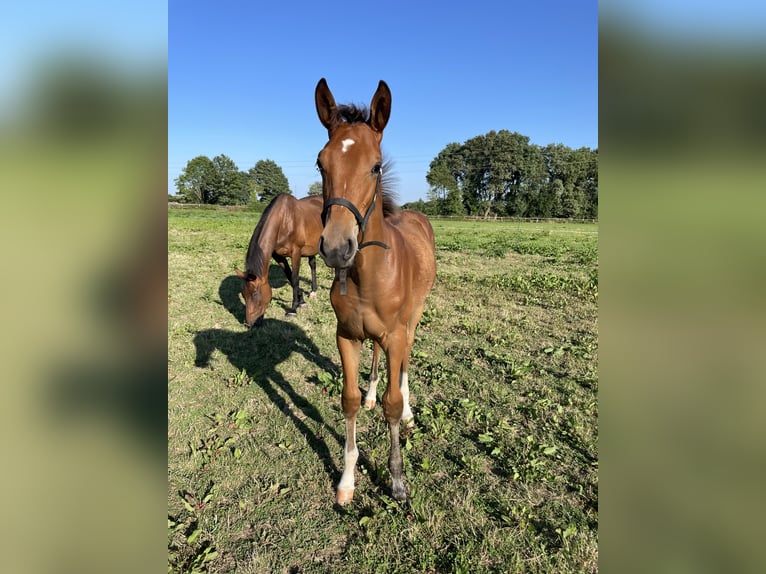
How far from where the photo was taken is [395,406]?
2996 mm

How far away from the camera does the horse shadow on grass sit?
3.70 metres

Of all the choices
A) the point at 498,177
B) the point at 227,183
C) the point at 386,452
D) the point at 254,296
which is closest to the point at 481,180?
the point at 498,177

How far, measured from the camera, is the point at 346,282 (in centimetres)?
266

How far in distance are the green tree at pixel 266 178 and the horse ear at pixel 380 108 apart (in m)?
75.5

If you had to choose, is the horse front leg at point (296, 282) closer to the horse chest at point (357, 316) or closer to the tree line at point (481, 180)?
the horse chest at point (357, 316)

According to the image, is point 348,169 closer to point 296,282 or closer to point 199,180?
point 296,282

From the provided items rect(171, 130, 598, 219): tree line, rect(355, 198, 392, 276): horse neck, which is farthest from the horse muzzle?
rect(171, 130, 598, 219): tree line

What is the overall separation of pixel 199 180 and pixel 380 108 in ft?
188

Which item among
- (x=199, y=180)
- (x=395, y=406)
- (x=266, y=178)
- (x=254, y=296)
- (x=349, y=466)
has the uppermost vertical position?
(x=266, y=178)

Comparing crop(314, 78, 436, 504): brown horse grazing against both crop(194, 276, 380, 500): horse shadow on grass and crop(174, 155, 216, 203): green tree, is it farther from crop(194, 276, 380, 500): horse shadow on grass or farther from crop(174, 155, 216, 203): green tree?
crop(174, 155, 216, 203): green tree

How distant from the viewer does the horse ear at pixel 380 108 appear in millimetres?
2336
